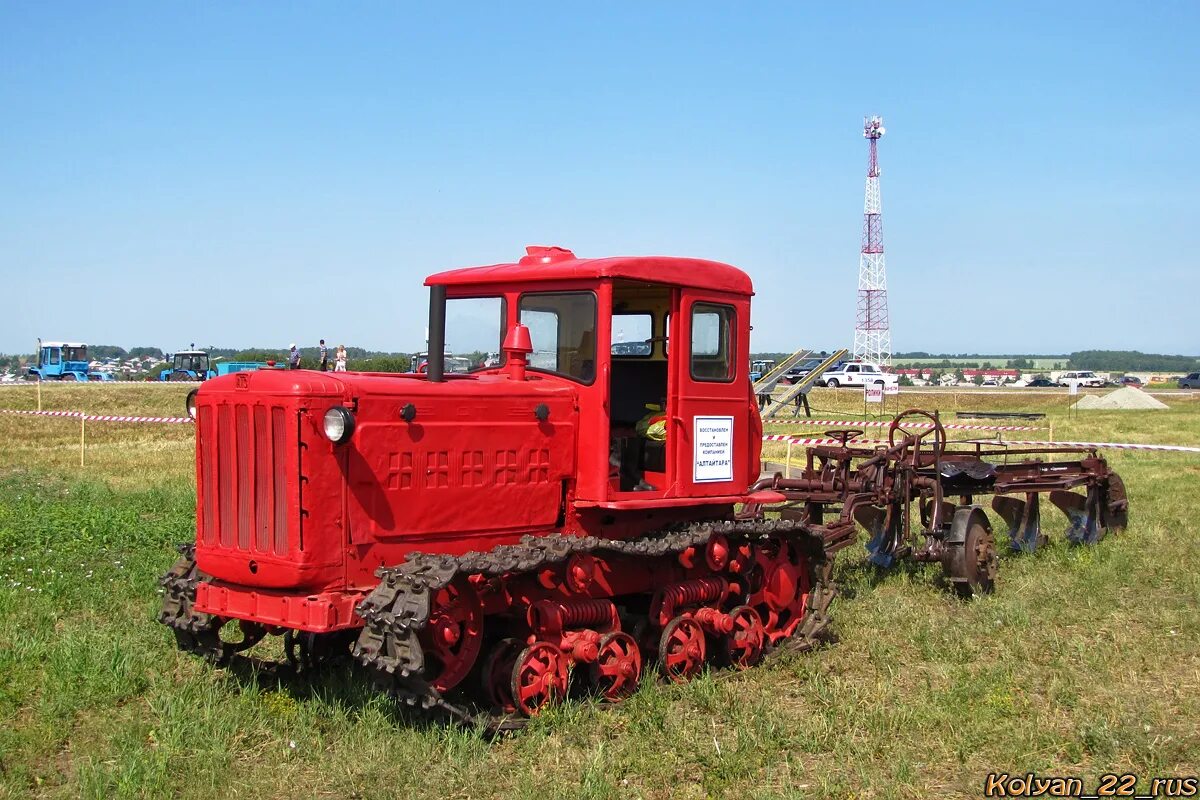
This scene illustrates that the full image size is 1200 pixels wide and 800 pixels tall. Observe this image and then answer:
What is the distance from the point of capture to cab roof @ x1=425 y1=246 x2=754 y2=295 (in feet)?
25.2

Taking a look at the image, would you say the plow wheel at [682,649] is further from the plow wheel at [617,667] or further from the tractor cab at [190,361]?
the tractor cab at [190,361]

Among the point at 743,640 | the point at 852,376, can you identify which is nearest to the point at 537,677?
the point at 743,640

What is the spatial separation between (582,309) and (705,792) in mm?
3223

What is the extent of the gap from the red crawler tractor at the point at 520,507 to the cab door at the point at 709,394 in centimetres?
2

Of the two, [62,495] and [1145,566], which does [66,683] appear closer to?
[62,495]

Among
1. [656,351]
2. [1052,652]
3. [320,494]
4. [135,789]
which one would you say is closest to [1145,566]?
[1052,652]

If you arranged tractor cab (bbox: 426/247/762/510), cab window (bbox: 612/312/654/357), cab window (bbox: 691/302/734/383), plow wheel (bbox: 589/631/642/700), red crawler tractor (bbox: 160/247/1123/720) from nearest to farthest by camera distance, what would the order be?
red crawler tractor (bbox: 160/247/1123/720) → plow wheel (bbox: 589/631/642/700) → tractor cab (bbox: 426/247/762/510) → cab window (bbox: 691/302/734/383) → cab window (bbox: 612/312/654/357)

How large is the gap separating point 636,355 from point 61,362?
59.0 meters

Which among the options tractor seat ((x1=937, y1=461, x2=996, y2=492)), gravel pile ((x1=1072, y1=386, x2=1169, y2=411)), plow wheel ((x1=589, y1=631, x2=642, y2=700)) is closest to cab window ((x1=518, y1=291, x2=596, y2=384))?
plow wheel ((x1=589, y1=631, x2=642, y2=700))

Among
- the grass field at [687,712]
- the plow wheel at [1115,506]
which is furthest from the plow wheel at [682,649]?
the plow wheel at [1115,506]

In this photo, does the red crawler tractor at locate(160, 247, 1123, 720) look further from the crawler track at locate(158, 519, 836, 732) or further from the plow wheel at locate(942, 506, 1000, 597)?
the plow wheel at locate(942, 506, 1000, 597)

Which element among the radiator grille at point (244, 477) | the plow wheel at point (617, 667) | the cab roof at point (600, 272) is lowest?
the plow wheel at point (617, 667)

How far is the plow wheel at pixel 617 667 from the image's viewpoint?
24.2ft

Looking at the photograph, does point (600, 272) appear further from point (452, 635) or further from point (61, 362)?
point (61, 362)
